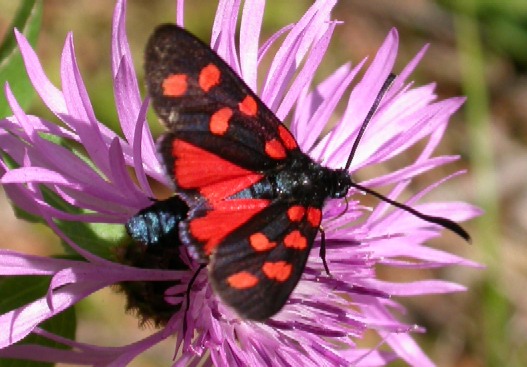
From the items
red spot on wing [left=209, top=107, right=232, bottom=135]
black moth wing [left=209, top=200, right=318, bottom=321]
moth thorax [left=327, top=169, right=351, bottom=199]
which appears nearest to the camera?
black moth wing [left=209, top=200, right=318, bottom=321]

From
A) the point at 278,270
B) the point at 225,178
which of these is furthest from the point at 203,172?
the point at 278,270

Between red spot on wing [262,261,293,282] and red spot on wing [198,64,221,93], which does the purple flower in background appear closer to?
red spot on wing [198,64,221,93]

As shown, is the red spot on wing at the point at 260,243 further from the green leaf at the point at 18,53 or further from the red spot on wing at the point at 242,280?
the green leaf at the point at 18,53

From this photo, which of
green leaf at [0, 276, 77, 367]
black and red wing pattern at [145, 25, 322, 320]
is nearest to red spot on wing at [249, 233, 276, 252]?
black and red wing pattern at [145, 25, 322, 320]

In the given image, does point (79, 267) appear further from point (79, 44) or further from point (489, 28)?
point (489, 28)

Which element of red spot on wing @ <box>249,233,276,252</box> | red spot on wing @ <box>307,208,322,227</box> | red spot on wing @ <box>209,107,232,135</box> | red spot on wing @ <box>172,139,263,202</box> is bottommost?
red spot on wing @ <box>307,208,322,227</box>

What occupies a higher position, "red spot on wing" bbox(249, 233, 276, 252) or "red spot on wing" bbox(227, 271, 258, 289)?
"red spot on wing" bbox(249, 233, 276, 252)

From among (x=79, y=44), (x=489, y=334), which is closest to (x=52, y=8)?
(x=79, y=44)
